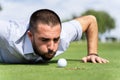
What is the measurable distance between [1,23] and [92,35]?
2582mm

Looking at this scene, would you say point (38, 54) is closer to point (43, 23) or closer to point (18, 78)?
point (43, 23)

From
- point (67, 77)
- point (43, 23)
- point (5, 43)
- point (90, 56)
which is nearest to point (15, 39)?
point (5, 43)

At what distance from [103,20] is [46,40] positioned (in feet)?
493

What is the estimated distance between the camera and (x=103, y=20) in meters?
158

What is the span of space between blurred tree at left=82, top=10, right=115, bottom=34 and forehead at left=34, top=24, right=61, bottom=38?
140236mm

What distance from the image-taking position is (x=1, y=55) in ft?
31.9

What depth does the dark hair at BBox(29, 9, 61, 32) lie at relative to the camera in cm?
848

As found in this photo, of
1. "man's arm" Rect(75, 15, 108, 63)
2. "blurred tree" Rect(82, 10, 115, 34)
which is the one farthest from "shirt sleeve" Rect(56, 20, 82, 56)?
"blurred tree" Rect(82, 10, 115, 34)

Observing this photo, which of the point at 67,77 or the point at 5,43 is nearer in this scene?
the point at 67,77

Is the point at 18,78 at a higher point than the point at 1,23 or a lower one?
lower

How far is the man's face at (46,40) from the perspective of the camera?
27.4 feet

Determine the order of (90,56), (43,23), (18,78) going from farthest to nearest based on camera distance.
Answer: (90,56)
(43,23)
(18,78)

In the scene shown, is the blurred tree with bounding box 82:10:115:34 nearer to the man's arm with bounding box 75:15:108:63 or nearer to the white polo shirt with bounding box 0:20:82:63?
the man's arm with bounding box 75:15:108:63


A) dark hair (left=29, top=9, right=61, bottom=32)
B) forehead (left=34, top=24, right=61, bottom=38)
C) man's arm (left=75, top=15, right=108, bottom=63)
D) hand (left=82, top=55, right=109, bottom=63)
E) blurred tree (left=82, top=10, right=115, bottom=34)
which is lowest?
blurred tree (left=82, top=10, right=115, bottom=34)
